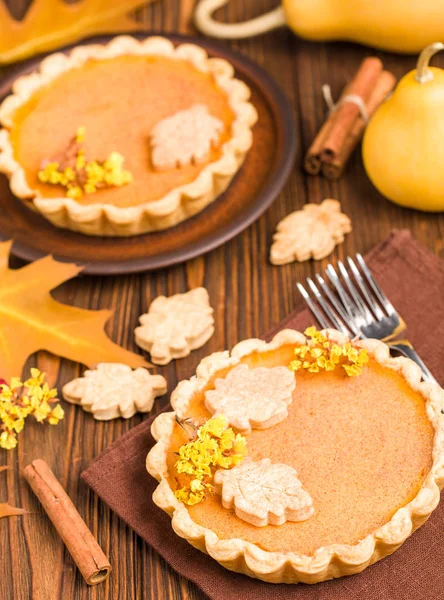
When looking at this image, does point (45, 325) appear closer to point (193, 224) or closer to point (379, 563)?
point (193, 224)

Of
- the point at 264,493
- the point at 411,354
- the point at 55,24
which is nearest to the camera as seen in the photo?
the point at 264,493

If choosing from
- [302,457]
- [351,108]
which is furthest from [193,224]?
[302,457]

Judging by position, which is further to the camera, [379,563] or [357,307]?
[357,307]

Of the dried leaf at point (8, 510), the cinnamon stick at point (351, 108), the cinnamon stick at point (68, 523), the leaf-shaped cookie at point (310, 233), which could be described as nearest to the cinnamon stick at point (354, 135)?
the cinnamon stick at point (351, 108)

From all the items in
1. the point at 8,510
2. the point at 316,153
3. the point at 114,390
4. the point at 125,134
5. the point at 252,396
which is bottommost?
the point at 8,510

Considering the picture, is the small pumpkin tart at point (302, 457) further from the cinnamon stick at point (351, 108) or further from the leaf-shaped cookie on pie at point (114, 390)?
the cinnamon stick at point (351, 108)

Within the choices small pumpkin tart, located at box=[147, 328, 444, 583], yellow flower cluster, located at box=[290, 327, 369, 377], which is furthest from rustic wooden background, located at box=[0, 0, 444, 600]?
yellow flower cluster, located at box=[290, 327, 369, 377]

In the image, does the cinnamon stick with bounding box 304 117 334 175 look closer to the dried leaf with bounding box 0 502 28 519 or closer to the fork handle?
the fork handle
